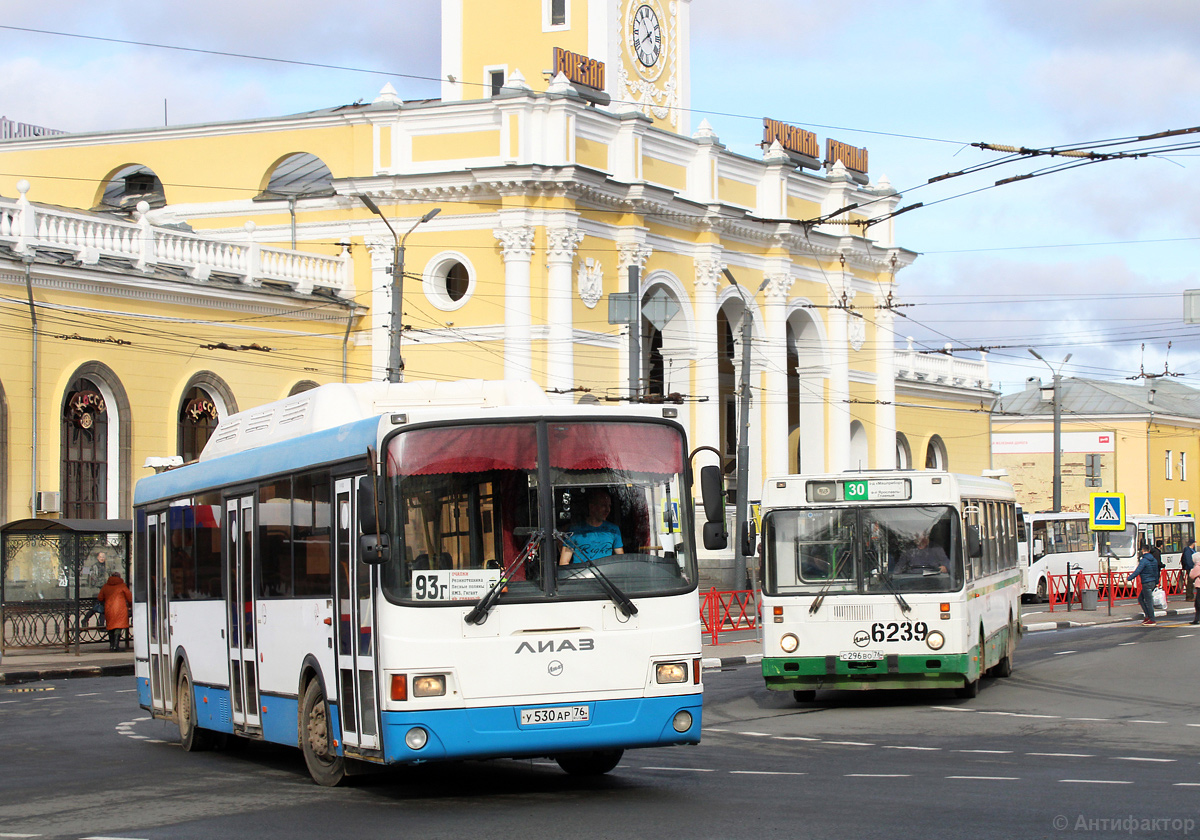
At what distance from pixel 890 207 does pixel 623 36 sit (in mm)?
15297

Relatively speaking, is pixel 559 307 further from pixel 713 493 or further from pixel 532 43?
pixel 713 493

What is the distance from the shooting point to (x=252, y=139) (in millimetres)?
46000

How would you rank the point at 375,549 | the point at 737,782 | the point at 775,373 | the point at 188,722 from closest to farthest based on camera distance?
the point at 375,549, the point at 737,782, the point at 188,722, the point at 775,373

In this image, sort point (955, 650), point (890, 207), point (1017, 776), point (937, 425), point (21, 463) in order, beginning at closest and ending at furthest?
1. point (1017, 776)
2. point (955, 650)
3. point (21, 463)
4. point (890, 207)
5. point (937, 425)

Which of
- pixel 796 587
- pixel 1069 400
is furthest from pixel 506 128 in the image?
pixel 1069 400

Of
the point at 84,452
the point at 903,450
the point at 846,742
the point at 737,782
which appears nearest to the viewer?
the point at 737,782

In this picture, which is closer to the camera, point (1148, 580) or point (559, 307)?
point (1148, 580)

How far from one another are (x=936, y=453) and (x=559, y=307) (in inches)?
1112

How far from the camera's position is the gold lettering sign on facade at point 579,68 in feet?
148

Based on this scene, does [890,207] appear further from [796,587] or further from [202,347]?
[796,587]

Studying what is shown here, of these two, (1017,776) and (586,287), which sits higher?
(586,287)

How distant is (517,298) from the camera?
42.8m

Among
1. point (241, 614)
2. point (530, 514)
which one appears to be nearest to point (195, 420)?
point (241, 614)

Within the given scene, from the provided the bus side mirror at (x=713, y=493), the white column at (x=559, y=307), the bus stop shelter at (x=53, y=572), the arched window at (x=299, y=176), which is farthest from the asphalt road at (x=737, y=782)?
the arched window at (x=299, y=176)
